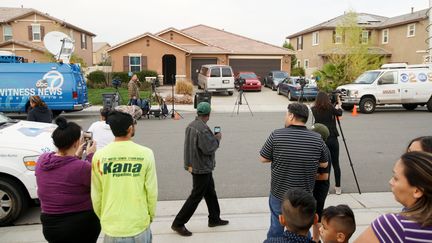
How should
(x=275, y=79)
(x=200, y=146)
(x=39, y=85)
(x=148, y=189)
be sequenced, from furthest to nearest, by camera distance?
1. (x=275, y=79)
2. (x=39, y=85)
3. (x=200, y=146)
4. (x=148, y=189)

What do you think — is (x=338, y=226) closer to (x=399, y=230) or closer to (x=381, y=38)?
(x=399, y=230)

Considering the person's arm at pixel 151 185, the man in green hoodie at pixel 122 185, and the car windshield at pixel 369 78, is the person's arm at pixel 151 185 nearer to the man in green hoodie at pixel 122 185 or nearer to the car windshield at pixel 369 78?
the man in green hoodie at pixel 122 185

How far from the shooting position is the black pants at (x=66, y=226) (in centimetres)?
300

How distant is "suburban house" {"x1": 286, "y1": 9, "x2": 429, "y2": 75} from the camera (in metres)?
32.1

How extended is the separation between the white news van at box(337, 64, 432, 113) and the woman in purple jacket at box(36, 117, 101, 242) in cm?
1642

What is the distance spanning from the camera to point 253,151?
9758 mm

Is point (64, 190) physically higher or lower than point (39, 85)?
lower

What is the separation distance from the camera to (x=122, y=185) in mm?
2846

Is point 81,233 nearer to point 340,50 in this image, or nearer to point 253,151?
point 253,151

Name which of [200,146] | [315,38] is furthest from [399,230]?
[315,38]

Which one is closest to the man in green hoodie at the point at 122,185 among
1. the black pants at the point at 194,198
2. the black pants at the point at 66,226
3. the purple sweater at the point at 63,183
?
the purple sweater at the point at 63,183

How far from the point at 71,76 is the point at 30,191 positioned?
36.2ft

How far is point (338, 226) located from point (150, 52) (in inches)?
1177

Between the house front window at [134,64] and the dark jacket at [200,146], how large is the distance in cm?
2732
